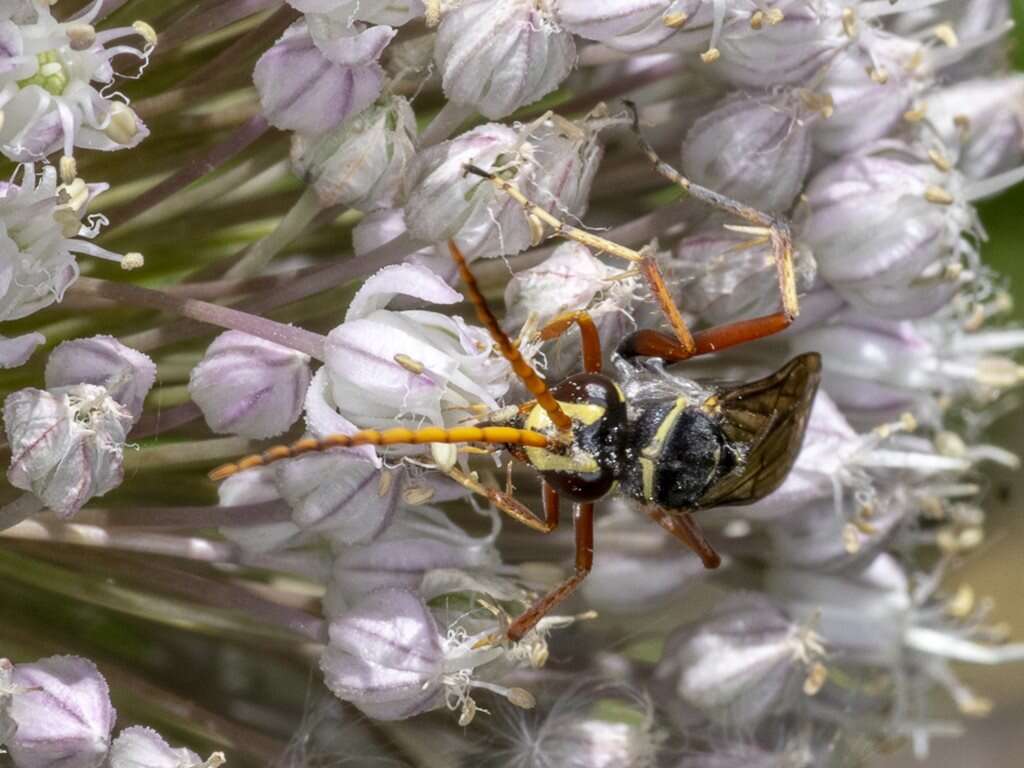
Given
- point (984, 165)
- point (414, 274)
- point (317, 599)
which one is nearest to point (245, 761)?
point (317, 599)

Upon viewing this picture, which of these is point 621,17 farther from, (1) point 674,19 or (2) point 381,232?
(2) point 381,232

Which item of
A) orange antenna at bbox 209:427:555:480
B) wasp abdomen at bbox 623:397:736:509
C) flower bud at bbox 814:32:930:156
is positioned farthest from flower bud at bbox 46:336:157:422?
flower bud at bbox 814:32:930:156

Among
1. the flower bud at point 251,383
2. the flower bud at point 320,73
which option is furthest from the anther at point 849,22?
the flower bud at point 251,383

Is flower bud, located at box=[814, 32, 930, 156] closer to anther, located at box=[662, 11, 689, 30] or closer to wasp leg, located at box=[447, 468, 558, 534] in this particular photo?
anther, located at box=[662, 11, 689, 30]

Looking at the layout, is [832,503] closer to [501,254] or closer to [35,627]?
[501,254]

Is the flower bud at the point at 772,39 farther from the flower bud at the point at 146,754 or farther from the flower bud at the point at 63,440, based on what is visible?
the flower bud at the point at 146,754

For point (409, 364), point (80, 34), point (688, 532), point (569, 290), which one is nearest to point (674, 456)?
A: point (688, 532)
